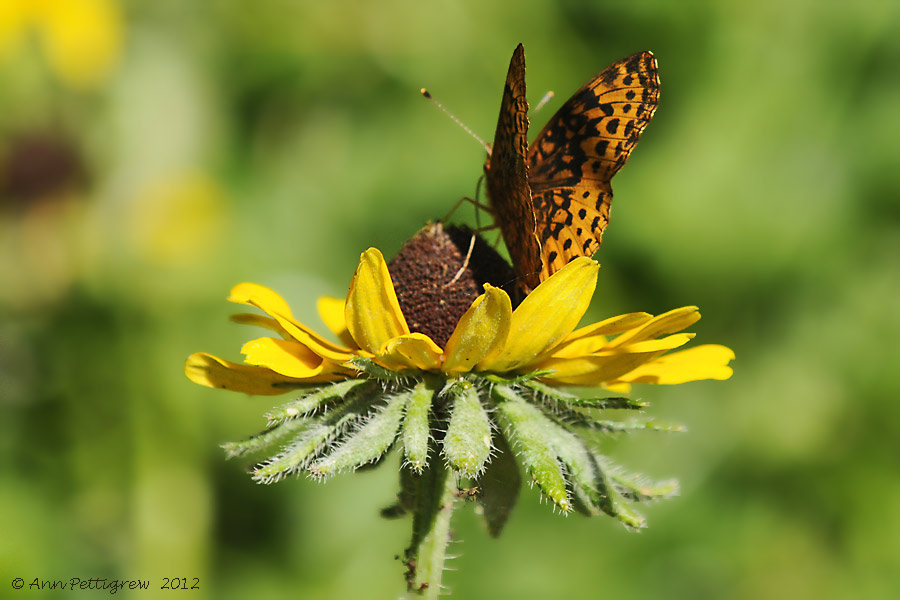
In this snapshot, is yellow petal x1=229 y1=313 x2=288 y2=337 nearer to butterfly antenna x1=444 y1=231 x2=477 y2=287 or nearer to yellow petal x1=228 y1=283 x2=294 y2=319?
yellow petal x1=228 y1=283 x2=294 y2=319

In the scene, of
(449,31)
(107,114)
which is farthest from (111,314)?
(449,31)

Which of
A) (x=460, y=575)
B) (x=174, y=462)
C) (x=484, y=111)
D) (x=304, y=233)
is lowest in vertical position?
(x=460, y=575)

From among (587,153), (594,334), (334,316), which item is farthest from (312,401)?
(587,153)

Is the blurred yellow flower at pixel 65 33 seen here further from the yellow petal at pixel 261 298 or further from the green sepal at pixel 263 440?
the green sepal at pixel 263 440

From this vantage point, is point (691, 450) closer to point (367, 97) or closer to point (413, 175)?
point (413, 175)

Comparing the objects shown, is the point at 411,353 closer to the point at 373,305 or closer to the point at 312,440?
the point at 373,305

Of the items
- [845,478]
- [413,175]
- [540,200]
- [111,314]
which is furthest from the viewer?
[413,175]

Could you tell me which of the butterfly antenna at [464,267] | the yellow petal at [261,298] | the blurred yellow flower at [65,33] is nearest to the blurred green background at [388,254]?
the blurred yellow flower at [65,33]
